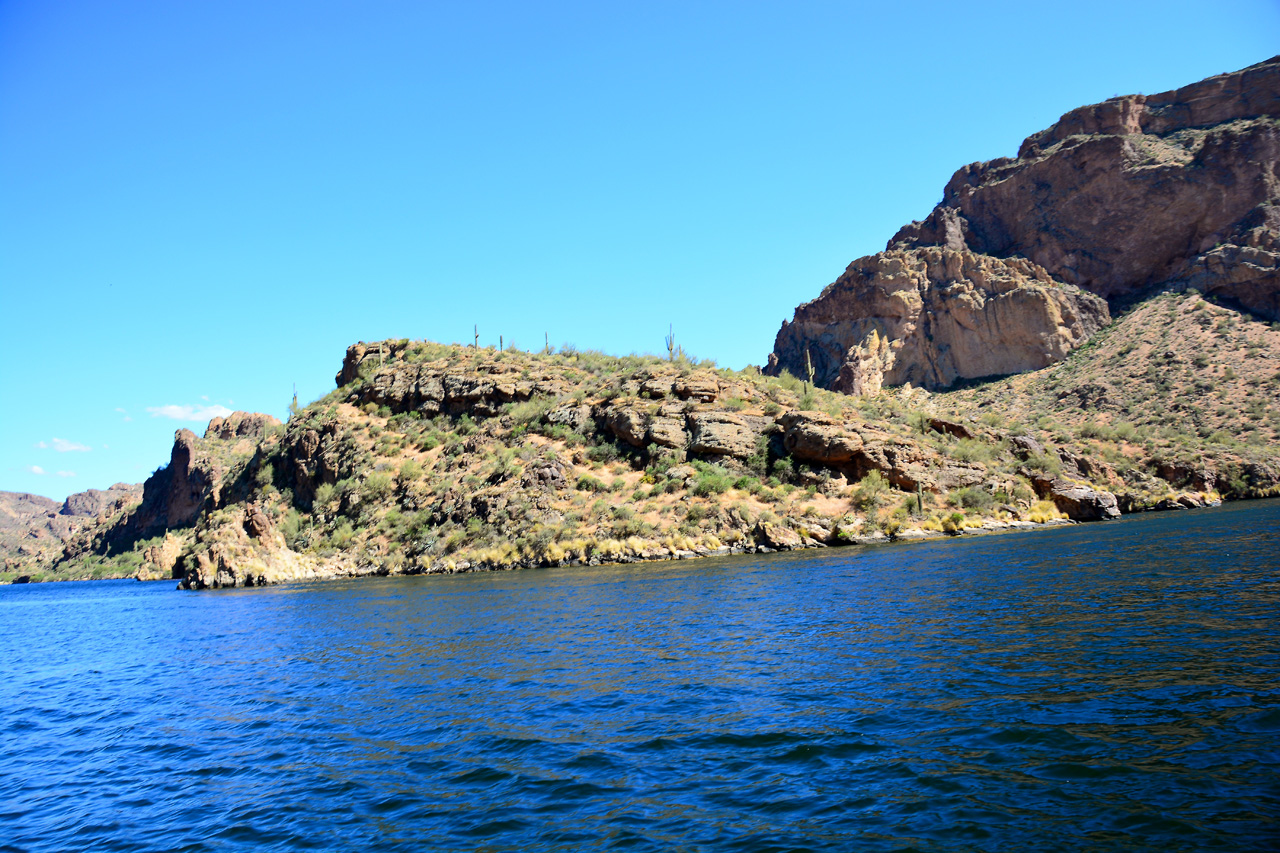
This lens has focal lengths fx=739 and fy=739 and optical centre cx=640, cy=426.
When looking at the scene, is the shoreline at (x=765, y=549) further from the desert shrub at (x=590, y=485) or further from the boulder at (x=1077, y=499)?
the desert shrub at (x=590, y=485)

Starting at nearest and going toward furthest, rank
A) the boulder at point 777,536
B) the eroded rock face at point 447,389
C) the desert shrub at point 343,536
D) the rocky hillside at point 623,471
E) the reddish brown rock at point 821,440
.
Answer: the boulder at point 777,536 < the rocky hillside at point 623,471 < the reddish brown rock at point 821,440 < the desert shrub at point 343,536 < the eroded rock face at point 447,389

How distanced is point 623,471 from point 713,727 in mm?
32987

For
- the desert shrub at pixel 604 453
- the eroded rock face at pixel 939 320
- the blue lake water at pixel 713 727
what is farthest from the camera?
the eroded rock face at pixel 939 320

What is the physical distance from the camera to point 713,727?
8.77 metres

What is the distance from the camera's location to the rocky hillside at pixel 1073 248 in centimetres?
7175

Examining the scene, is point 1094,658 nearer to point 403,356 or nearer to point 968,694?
point 968,694

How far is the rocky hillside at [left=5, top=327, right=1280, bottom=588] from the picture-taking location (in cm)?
3569

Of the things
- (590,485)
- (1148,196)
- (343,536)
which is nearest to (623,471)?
(590,485)

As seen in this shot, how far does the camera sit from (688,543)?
33.9 meters

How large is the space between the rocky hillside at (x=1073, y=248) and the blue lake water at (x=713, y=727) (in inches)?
2575

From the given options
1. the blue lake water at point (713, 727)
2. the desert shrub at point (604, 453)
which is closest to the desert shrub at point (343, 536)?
the desert shrub at point (604, 453)

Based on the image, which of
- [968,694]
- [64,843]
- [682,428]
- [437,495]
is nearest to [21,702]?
[64,843]

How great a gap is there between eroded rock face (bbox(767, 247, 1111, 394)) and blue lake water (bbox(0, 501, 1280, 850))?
6480 cm

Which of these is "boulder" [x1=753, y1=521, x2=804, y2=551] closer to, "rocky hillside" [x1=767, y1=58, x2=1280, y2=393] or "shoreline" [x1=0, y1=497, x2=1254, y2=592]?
"shoreline" [x1=0, y1=497, x2=1254, y2=592]
